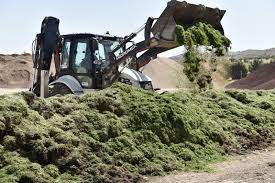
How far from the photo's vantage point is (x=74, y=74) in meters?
13.2

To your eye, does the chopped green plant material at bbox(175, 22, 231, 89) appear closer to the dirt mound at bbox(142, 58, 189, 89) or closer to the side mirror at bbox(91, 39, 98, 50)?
the side mirror at bbox(91, 39, 98, 50)

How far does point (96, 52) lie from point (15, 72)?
38.0m

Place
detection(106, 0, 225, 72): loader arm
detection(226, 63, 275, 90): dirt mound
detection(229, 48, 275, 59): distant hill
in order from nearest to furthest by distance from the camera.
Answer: detection(106, 0, 225, 72): loader arm, detection(226, 63, 275, 90): dirt mound, detection(229, 48, 275, 59): distant hill

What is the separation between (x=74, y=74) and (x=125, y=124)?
3835 millimetres

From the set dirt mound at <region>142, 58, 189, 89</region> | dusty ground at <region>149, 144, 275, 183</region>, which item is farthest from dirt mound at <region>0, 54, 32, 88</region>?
dusty ground at <region>149, 144, 275, 183</region>

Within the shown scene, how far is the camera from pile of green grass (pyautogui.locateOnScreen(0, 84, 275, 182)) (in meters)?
8.14

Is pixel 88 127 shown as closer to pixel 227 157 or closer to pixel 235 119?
pixel 227 157

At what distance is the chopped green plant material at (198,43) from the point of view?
1295cm

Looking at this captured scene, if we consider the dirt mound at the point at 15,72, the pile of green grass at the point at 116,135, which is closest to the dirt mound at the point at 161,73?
the dirt mound at the point at 15,72

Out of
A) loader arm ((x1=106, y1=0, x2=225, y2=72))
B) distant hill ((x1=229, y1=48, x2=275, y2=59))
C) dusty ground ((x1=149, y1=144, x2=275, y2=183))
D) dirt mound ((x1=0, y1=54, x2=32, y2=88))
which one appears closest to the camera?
dusty ground ((x1=149, y1=144, x2=275, y2=183))

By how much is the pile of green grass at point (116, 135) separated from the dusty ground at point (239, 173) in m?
0.31

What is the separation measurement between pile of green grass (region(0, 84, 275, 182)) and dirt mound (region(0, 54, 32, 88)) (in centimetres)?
3639

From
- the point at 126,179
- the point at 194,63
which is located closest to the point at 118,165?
the point at 126,179

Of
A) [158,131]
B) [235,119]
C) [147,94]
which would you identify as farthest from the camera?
[235,119]
